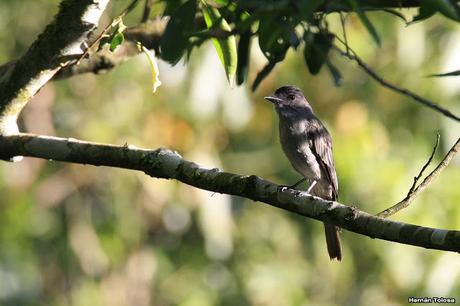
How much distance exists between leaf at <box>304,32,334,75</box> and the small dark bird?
7.73 ft

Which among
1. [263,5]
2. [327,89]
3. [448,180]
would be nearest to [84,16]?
[263,5]

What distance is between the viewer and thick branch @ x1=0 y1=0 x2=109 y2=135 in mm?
3521

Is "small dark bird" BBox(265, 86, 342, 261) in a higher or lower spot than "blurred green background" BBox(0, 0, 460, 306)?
higher

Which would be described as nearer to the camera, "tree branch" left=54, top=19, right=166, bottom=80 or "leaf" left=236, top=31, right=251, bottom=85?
"leaf" left=236, top=31, right=251, bottom=85

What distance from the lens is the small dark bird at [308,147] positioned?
5.51 meters

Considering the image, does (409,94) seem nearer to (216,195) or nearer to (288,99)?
(288,99)

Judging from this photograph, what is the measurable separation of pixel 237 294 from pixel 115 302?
1.33 meters

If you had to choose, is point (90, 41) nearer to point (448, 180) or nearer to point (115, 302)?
point (448, 180)

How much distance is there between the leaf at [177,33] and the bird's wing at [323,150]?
2.87 meters

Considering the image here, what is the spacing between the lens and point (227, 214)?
8438 mm

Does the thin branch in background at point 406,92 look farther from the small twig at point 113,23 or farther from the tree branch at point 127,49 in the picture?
the tree branch at point 127,49

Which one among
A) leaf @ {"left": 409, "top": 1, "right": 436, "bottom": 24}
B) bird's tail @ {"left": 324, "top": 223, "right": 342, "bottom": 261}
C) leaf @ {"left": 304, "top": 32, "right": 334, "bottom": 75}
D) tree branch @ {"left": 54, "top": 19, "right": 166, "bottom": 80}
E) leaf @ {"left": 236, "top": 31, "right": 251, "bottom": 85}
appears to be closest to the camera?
leaf @ {"left": 409, "top": 1, "right": 436, "bottom": 24}

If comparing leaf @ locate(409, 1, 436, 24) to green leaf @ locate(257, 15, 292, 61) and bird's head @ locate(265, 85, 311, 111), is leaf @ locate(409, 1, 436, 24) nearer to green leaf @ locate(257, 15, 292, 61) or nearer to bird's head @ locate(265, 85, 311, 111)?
green leaf @ locate(257, 15, 292, 61)

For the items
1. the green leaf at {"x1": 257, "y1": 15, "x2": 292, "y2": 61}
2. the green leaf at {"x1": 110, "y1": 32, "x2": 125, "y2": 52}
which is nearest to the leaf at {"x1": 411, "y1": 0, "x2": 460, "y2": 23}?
the green leaf at {"x1": 257, "y1": 15, "x2": 292, "y2": 61}
